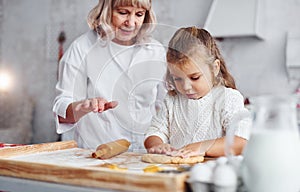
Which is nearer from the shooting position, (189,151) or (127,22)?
(189,151)

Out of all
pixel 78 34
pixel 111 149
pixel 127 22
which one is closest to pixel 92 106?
pixel 111 149

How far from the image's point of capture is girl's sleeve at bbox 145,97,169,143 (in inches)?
49.6

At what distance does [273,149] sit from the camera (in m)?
0.83

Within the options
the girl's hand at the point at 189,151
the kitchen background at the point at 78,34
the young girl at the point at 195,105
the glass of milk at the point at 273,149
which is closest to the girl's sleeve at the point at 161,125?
the young girl at the point at 195,105

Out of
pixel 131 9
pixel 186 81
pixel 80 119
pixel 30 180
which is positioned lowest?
pixel 30 180

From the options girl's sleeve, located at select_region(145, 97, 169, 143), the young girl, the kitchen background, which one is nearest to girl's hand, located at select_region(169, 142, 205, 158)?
the young girl

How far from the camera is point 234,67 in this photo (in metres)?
3.57

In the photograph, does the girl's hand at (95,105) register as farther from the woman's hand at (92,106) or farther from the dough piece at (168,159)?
the dough piece at (168,159)

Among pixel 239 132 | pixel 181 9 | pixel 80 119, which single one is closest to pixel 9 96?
pixel 181 9

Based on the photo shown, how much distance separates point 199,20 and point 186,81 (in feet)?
8.73

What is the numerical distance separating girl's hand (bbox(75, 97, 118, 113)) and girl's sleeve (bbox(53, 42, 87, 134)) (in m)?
0.05

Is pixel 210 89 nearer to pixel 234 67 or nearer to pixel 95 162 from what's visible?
pixel 95 162

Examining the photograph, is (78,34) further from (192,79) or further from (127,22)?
(192,79)

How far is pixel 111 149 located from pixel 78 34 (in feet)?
10.3
